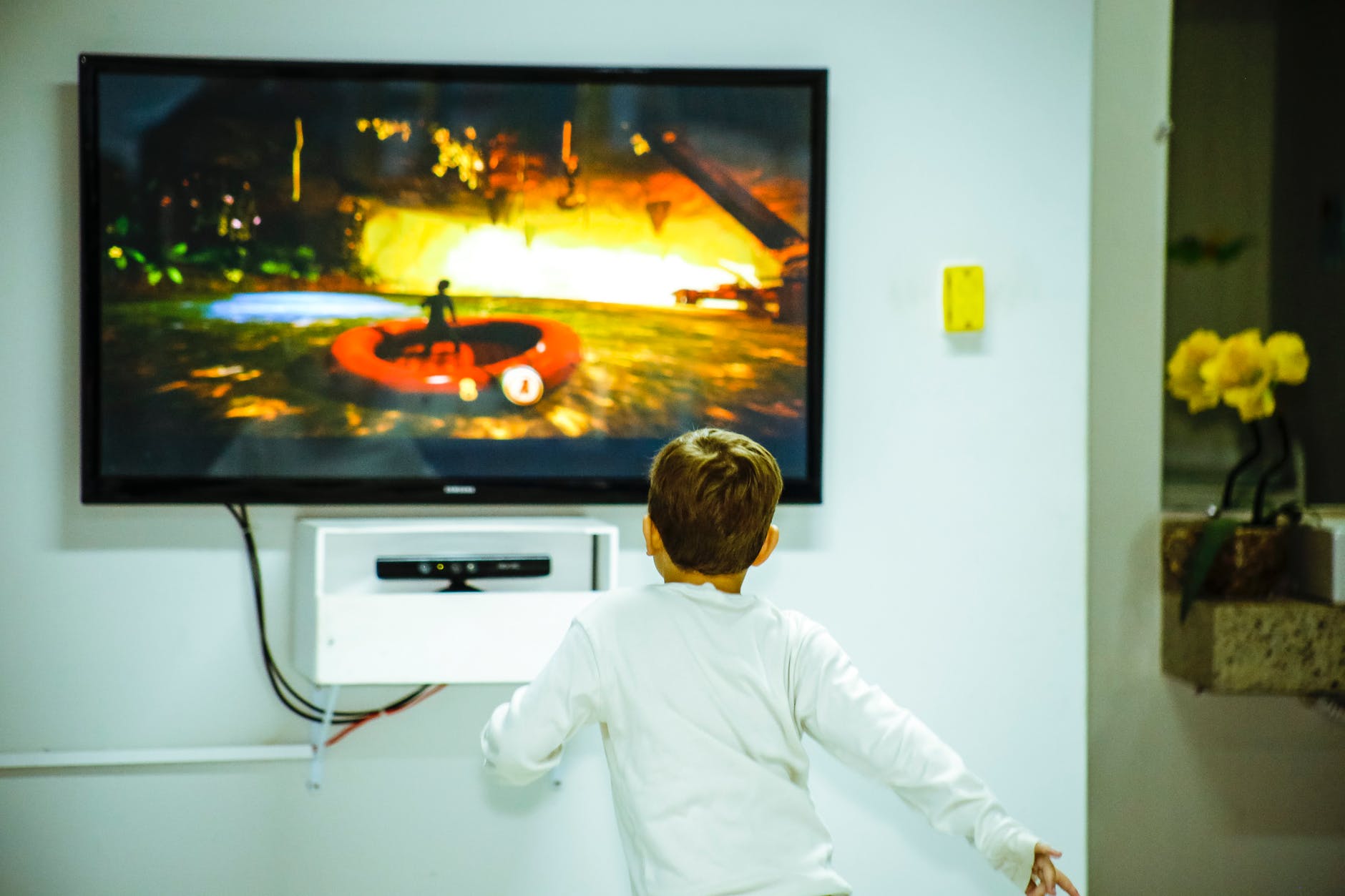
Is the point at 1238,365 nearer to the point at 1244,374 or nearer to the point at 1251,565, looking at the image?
the point at 1244,374

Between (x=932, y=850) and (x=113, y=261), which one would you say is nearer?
(x=113, y=261)

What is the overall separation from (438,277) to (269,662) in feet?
2.45

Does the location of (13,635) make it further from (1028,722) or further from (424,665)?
(1028,722)

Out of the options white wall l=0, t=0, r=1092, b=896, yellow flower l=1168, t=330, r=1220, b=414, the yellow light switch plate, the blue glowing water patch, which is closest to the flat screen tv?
the blue glowing water patch

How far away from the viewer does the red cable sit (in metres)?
1.79

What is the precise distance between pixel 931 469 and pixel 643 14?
3.31ft

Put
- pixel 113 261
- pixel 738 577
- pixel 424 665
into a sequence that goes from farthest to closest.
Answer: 1. pixel 113 261
2. pixel 424 665
3. pixel 738 577

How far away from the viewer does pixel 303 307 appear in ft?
5.68

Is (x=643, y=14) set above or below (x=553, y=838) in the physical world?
above

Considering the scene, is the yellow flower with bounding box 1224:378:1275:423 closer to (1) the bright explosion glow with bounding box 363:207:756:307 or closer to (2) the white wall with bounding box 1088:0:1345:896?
(2) the white wall with bounding box 1088:0:1345:896

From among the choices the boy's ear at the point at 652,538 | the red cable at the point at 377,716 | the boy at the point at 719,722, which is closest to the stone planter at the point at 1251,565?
the boy at the point at 719,722

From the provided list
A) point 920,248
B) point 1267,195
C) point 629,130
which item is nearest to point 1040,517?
point 920,248

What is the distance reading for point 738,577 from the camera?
1.22 meters

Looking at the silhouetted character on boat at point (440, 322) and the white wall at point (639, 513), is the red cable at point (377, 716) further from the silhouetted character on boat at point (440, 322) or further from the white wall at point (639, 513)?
the silhouetted character on boat at point (440, 322)
